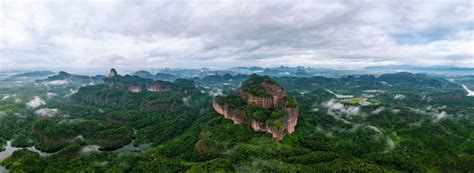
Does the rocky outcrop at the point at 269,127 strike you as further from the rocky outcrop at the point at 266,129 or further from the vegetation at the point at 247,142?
the vegetation at the point at 247,142

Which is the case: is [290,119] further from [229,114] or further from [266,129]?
[229,114]

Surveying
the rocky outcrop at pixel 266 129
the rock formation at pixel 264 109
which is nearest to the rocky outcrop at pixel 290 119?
the rock formation at pixel 264 109

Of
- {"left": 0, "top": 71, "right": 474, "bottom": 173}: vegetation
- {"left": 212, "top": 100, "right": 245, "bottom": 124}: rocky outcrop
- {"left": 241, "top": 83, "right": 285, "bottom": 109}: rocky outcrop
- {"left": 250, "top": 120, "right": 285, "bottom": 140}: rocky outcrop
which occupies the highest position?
{"left": 241, "top": 83, "right": 285, "bottom": 109}: rocky outcrop

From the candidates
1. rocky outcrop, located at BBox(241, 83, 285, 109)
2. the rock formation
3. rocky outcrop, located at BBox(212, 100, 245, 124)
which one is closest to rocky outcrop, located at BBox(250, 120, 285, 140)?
the rock formation

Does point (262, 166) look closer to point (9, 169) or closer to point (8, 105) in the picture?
point (9, 169)

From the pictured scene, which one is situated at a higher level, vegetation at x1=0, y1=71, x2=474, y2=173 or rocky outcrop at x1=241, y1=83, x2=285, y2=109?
rocky outcrop at x1=241, y1=83, x2=285, y2=109

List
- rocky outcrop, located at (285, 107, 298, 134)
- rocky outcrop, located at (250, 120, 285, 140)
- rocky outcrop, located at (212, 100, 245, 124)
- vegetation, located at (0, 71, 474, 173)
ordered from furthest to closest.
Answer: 1. rocky outcrop, located at (212, 100, 245, 124)
2. rocky outcrop, located at (285, 107, 298, 134)
3. rocky outcrop, located at (250, 120, 285, 140)
4. vegetation, located at (0, 71, 474, 173)

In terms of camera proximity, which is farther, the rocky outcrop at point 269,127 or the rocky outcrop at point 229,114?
the rocky outcrop at point 229,114

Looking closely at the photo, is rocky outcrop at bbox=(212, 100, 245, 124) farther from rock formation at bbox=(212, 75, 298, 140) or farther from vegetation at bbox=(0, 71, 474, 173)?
vegetation at bbox=(0, 71, 474, 173)

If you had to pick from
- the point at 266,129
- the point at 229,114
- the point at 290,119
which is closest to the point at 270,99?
the point at 290,119

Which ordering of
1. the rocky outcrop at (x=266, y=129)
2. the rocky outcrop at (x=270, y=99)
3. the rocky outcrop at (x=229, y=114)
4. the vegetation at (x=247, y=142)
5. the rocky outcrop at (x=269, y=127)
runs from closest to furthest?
the vegetation at (x=247, y=142)
the rocky outcrop at (x=266, y=129)
the rocky outcrop at (x=269, y=127)
the rocky outcrop at (x=229, y=114)
the rocky outcrop at (x=270, y=99)
